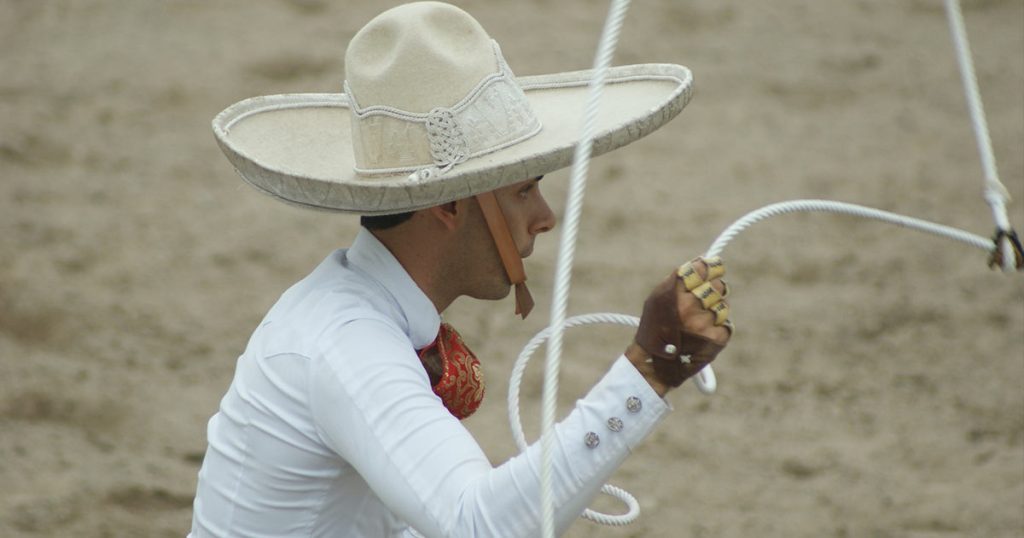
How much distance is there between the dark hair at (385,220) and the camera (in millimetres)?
1951

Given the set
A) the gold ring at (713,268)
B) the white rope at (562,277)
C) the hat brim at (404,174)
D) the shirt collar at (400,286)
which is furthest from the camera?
the shirt collar at (400,286)

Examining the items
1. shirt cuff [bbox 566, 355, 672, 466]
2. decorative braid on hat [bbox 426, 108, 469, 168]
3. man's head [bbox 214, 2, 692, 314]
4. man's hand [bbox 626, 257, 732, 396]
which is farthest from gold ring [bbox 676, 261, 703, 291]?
decorative braid on hat [bbox 426, 108, 469, 168]

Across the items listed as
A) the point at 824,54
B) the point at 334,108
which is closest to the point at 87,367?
the point at 334,108

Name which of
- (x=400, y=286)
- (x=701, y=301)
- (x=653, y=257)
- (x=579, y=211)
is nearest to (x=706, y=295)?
(x=701, y=301)

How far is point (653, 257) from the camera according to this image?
4430 mm

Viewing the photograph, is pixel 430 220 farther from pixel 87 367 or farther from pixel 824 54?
pixel 824 54

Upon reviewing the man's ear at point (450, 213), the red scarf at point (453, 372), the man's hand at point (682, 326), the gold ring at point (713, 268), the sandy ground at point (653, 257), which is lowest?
the sandy ground at point (653, 257)

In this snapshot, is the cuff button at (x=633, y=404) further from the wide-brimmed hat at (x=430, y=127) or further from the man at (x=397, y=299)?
the wide-brimmed hat at (x=430, y=127)

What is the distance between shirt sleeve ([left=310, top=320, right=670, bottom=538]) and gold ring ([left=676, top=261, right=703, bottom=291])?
0.39 ft

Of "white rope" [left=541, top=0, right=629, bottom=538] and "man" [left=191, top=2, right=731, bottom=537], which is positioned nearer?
"white rope" [left=541, top=0, right=629, bottom=538]

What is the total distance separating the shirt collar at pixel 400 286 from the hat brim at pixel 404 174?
3.4 inches

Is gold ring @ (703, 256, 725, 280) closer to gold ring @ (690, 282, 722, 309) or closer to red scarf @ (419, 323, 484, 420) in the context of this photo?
gold ring @ (690, 282, 722, 309)

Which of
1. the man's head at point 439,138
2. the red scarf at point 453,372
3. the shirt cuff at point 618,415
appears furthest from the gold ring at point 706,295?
the red scarf at point 453,372

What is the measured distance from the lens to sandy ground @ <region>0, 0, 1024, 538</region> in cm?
351
